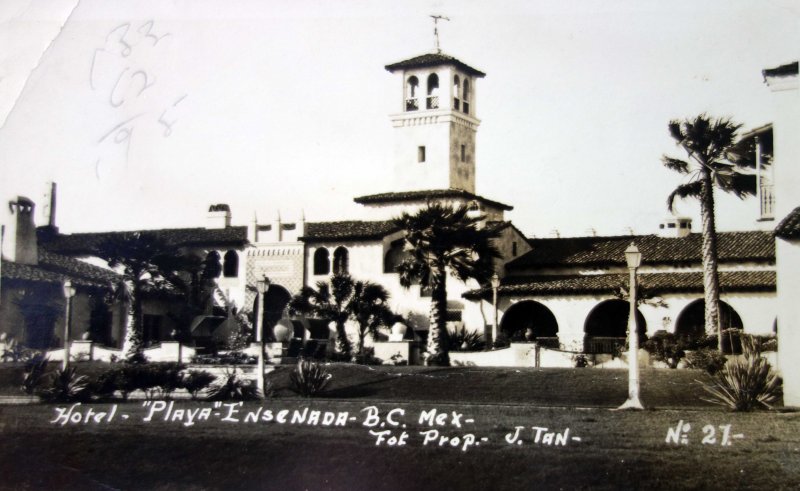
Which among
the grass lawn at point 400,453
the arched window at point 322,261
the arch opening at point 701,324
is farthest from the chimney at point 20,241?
the arch opening at point 701,324

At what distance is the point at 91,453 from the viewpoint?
15.2m

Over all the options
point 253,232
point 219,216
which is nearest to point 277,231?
point 253,232

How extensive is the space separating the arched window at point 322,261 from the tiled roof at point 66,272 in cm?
776

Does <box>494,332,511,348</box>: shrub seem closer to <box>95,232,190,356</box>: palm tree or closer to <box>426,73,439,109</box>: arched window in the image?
<box>426,73,439,109</box>: arched window

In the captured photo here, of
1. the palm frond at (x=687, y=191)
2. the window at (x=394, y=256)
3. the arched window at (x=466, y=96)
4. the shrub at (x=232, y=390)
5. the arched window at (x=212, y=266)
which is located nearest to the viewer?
the palm frond at (x=687, y=191)

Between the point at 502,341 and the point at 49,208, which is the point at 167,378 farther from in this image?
the point at 502,341

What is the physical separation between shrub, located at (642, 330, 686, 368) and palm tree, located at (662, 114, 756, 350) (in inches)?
30.4

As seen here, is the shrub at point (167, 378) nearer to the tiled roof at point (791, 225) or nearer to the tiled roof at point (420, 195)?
the tiled roof at point (791, 225)

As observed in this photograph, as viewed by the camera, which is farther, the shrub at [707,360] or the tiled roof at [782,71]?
the shrub at [707,360]

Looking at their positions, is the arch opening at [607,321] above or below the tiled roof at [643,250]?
below

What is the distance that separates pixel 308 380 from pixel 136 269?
505 centimetres

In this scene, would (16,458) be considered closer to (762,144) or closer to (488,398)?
(488,398)

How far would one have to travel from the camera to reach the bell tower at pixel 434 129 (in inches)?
1056

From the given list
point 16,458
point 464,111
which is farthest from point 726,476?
point 464,111
